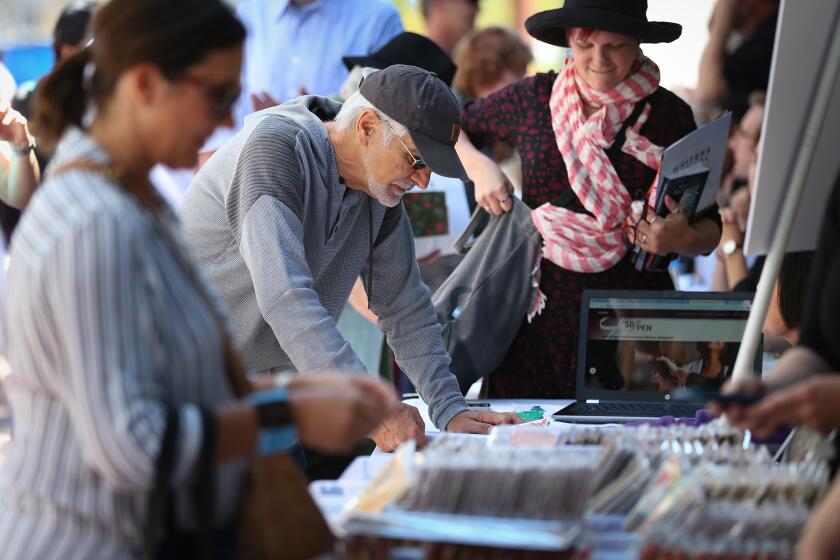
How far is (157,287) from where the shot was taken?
54.7 inches

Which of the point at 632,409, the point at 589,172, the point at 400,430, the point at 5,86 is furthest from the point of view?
the point at 5,86

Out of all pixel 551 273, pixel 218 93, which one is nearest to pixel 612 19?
pixel 551 273

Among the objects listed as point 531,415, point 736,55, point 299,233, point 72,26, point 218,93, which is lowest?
point 531,415

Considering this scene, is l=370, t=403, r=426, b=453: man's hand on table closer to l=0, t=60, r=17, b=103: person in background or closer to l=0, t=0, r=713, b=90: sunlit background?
l=0, t=60, r=17, b=103: person in background

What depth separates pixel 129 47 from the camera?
4.63 feet

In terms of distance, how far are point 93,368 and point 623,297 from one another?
1.88m

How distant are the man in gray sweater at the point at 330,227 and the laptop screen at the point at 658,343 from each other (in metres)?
0.40

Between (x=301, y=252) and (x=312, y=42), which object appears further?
(x=312, y=42)

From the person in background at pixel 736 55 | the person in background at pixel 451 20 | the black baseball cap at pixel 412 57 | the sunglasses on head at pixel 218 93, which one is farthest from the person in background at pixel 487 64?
the sunglasses on head at pixel 218 93

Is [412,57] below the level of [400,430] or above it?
above

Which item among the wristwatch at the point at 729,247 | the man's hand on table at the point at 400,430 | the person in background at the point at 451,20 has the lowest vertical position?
the man's hand on table at the point at 400,430

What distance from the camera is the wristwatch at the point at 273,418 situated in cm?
141

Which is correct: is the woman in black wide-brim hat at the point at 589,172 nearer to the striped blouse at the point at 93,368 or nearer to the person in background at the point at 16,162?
the person in background at the point at 16,162

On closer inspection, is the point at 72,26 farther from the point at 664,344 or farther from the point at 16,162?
the point at 664,344
